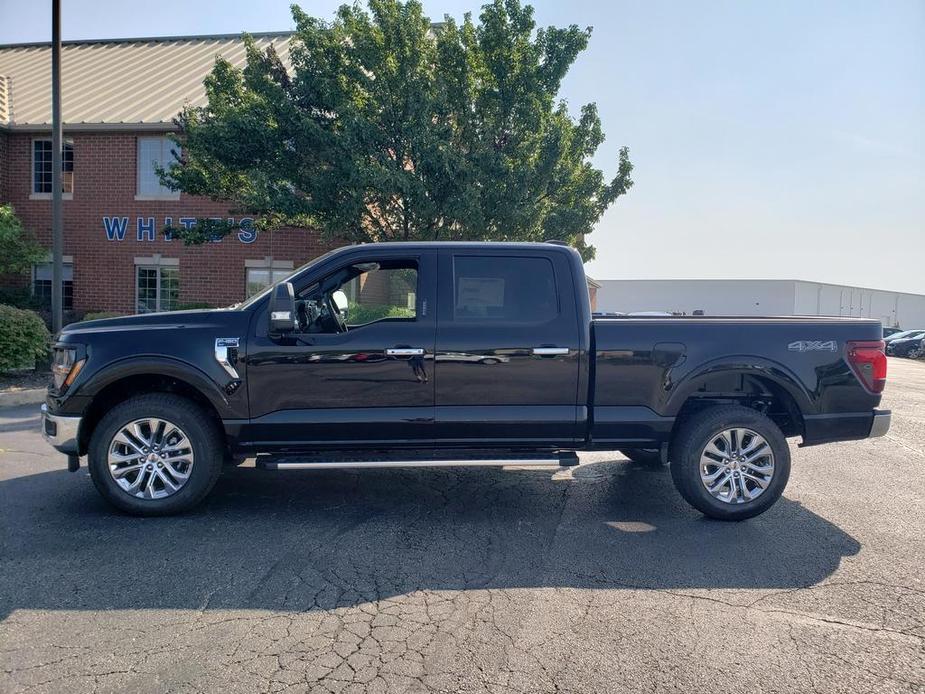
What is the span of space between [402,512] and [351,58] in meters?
9.50

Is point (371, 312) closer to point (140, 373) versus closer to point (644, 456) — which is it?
point (140, 373)

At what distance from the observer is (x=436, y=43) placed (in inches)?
496

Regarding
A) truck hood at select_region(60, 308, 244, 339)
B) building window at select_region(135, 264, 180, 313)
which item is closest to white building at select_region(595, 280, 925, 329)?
building window at select_region(135, 264, 180, 313)

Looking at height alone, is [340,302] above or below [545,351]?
above

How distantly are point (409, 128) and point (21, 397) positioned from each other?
23.7 ft

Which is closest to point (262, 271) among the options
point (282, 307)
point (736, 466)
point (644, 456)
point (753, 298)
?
point (644, 456)

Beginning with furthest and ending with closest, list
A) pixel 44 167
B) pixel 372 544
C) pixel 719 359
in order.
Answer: pixel 44 167 < pixel 719 359 < pixel 372 544

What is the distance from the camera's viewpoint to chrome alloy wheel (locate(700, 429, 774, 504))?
5195mm

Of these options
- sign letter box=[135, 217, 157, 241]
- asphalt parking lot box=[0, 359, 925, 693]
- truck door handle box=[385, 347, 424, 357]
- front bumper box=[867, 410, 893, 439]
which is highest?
sign letter box=[135, 217, 157, 241]

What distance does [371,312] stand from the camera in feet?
18.3

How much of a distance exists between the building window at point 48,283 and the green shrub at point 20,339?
701 cm

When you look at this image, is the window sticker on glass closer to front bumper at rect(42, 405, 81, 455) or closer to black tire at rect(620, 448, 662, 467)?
black tire at rect(620, 448, 662, 467)

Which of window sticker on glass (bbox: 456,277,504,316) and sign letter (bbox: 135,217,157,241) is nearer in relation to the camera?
window sticker on glass (bbox: 456,277,504,316)

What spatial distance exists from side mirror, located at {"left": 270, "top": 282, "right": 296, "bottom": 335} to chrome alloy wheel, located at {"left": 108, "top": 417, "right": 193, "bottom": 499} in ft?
3.59
